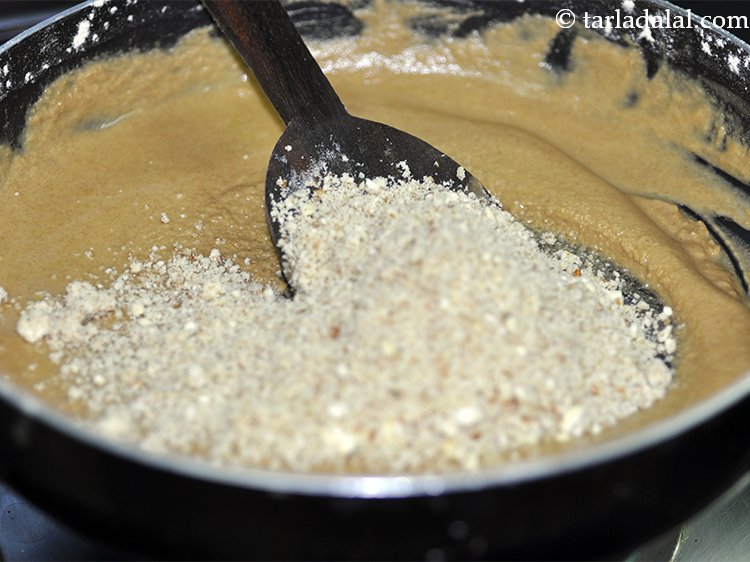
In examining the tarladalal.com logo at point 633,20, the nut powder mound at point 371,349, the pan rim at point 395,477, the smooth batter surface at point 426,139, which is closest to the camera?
the pan rim at point 395,477

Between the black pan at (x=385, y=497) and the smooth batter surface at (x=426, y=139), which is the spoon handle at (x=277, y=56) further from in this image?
the black pan at (x=385, y=497)

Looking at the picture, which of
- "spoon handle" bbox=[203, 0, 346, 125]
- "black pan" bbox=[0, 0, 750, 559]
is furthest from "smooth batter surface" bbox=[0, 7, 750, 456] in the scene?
"black pan" bbox=[0, 0, 750, 559]

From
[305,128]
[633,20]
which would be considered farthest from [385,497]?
[633,20]

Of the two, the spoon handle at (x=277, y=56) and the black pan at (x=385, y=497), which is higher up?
the spoon handle at (x=277, y=56)

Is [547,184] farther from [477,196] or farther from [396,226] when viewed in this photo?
[396,226]

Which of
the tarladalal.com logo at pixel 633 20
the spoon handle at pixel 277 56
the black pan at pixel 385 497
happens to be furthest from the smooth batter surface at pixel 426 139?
the black pan at pixel 385 497

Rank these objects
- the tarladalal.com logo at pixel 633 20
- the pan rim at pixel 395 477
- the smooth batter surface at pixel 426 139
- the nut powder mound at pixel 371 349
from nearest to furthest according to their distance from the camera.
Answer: the pan rim at pixel 395 477 < the nut powder mound at pixel 371 349 < the smooth batter surface at pixel 426 139 < the tarladalal.com logo at pixel 633 20

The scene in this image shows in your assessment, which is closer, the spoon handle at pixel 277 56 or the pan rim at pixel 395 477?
the pan rim at pixel 395 477

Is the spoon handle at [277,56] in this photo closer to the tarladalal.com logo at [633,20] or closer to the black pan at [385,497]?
the tarladalal.com logo at [633,20]

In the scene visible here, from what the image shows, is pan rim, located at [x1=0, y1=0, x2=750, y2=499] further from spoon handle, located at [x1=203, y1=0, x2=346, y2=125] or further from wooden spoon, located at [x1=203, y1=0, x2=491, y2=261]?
spoon handle, located at [x1=203, y1=0, x2=346, y2=125]
